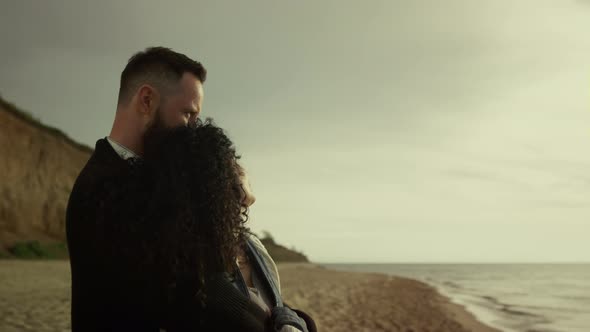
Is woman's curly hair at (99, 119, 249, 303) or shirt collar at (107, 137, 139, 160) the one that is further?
shirt collar at (107, 137, 139, 160)

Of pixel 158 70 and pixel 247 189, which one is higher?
pixel 158 70

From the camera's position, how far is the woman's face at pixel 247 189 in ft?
6.54

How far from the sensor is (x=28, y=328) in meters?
6.90

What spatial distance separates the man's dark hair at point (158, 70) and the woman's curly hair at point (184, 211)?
0.43 m

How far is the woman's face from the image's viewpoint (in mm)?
1994

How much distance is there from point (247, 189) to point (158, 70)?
61 cm

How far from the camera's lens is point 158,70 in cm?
207

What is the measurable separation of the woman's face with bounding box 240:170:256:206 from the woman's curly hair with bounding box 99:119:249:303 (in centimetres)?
26

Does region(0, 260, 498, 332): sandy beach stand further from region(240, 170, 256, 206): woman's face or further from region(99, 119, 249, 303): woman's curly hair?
region(99, 119, 249, 303): woman's curly hair

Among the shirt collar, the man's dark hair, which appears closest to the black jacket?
the shirt collar

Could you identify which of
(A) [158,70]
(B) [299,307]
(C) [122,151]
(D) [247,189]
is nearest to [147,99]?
(A) [158,70]

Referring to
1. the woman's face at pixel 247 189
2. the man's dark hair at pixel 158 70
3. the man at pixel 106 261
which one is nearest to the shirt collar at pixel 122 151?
the man at pixel 106 261

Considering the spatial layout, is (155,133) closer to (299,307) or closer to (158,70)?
(158,70)

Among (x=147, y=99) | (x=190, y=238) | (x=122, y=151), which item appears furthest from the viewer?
(x=147, y=99)
